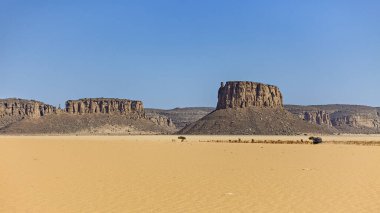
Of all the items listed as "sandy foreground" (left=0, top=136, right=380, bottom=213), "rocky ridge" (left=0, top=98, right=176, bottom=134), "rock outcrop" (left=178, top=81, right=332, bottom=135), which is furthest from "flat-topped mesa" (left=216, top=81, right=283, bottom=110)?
"sandy foreground" (left=0, top=136, right=380, bottom=213)

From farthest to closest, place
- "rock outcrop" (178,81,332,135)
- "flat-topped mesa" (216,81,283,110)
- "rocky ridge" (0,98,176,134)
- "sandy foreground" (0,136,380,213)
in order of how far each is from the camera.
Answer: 1. "rocky ridge" (0,98,176,134)
2. "flat-topped mesa" (216,81,283,110)
3. "rock outcrop" (178,81,332,135)
4. "sandy foreground" (0,136,380,213)

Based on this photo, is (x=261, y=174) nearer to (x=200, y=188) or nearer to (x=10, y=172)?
(x=200, y=188)

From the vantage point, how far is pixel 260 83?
481 ft

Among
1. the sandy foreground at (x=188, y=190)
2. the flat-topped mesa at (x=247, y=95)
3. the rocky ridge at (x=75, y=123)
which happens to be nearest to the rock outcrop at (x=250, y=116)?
the flat-topped mesa at (x=247, y=95)

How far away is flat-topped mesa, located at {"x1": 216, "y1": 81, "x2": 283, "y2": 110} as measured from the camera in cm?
13900

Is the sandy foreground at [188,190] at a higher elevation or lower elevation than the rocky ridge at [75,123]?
lower

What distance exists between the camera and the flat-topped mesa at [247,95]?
139 m

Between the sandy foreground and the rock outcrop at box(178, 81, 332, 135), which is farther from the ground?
the rock outcrop at box(178, 81, 332, 135)

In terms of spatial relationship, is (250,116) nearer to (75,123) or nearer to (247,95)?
(247,95)

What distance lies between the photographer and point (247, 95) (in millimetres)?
140750

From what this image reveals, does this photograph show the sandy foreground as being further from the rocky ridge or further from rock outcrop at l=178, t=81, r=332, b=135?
the rocky ridge

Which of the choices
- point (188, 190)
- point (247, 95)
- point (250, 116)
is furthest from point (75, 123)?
point (188, 190)

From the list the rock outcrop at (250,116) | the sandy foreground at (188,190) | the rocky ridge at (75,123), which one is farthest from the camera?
the rocky ridge at (75,123)

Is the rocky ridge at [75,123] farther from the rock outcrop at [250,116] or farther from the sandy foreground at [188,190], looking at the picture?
the sandy foreground at [188,190]
